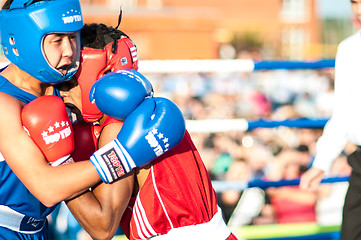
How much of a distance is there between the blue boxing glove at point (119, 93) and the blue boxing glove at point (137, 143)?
0.11ft

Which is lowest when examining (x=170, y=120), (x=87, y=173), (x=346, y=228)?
(x=346, y=228)

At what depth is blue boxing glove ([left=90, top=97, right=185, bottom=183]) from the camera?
5.33ft

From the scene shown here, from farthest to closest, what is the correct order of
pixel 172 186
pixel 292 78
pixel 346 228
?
1. pixel 292 78
2. pixel 346 228
3. pixel 172 186

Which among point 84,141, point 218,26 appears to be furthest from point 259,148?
point 218,26

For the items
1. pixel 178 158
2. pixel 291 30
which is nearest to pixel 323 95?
pixel 178 158

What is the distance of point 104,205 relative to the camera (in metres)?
1.69

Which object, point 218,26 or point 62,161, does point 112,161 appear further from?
point 218,26

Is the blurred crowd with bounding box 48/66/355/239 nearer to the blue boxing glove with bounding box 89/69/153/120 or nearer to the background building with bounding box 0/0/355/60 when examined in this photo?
the blue boxing glove with bounding box 89/69/153/120

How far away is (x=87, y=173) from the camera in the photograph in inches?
64.2

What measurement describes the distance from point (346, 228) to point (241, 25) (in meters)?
26.7

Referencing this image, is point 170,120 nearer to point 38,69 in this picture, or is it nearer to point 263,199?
point 38,69

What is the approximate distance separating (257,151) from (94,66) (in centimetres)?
336

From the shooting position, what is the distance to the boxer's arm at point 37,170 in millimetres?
1621

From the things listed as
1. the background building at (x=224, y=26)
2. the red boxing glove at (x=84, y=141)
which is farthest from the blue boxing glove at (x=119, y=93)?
the background building at (x=224, y=26)
